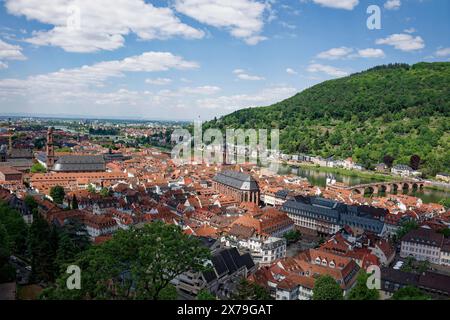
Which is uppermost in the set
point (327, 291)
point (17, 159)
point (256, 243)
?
point (17, 159)

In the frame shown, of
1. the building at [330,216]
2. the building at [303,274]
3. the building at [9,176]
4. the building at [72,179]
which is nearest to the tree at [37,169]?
the building at [72,179]

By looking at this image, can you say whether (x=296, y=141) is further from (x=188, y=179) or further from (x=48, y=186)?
(x=48, y=186)

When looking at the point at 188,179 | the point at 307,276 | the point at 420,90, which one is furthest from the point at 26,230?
the point at 420,90

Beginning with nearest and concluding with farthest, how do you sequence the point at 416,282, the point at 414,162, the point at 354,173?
the point at 416,282, the point at 414,162, the point at 354,173

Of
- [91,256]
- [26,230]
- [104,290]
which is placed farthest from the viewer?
[26,230]

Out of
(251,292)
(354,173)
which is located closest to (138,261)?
(251,292)

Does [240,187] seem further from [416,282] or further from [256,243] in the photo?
[416,282]

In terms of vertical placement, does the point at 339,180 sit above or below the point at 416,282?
below

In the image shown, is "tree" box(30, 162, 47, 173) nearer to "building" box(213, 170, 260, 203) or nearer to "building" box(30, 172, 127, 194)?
"building" box(30, 172, 127, 194)
